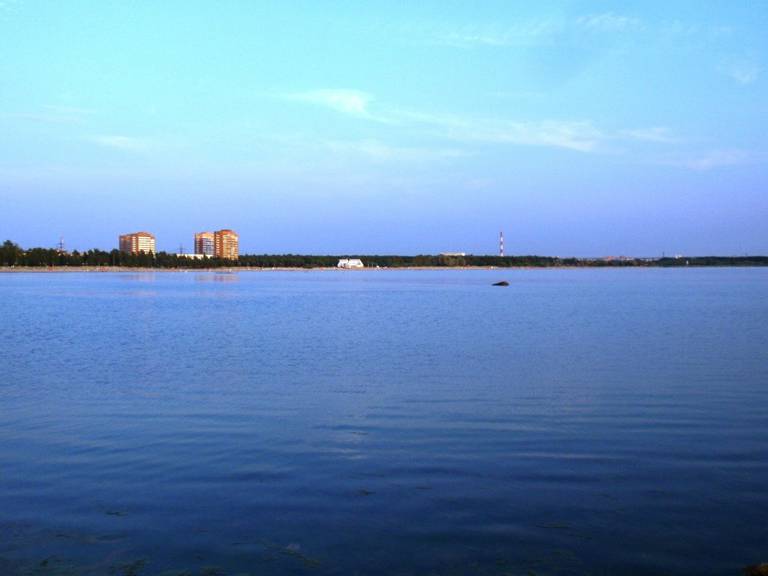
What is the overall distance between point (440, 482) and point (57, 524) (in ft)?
13.1

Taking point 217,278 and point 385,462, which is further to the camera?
point 217,278

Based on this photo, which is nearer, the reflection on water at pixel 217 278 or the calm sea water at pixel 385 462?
the calm sea water at pixel 385 462

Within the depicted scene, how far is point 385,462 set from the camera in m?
9.46

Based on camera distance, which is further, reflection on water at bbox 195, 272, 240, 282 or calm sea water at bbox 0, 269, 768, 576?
reflection on water at bbox 195, 272, 240, 282

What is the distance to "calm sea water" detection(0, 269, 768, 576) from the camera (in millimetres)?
6520

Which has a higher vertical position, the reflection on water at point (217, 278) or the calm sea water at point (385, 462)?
the calm sea water at point (385, 462)

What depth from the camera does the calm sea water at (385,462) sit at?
652 cm

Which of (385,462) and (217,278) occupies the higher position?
(385,462)

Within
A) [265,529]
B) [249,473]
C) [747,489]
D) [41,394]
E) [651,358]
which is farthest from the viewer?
[651,358]

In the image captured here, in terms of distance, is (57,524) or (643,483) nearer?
(57,524)

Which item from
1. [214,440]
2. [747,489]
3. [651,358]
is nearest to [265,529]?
[214,440]

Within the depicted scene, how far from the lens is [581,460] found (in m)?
9.50

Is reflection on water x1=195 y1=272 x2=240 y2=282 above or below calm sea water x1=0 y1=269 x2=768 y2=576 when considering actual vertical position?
below

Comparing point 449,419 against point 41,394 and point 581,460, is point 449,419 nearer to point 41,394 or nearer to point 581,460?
point 581,460
